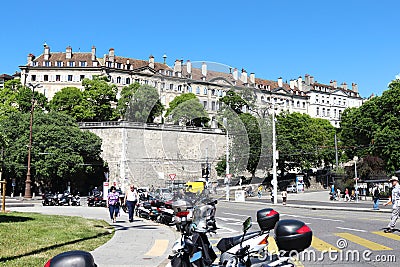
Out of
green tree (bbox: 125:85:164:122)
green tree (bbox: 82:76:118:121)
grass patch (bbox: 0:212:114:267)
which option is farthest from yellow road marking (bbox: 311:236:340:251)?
green tree (bbox: 82:76:118:121)

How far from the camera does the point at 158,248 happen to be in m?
12.1

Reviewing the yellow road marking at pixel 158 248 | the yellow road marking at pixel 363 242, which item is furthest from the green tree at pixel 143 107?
the yellow road marking at pixel 363 242

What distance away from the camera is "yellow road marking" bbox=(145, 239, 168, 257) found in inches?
437

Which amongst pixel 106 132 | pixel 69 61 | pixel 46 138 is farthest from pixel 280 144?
pixel 69 61

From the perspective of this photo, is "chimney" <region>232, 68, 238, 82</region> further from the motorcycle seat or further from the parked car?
the parked car

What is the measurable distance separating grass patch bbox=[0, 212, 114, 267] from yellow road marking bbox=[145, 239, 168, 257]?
161cm

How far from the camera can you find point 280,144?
241ft

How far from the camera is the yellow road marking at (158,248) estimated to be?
11.1 m

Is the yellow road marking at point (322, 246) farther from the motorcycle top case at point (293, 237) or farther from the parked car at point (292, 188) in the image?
the parked car at point (292, 188)

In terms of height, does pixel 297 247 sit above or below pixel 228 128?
below

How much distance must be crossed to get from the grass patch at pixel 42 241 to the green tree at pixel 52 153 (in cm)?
4781

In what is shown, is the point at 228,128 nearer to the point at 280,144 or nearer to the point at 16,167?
the point at 16,167

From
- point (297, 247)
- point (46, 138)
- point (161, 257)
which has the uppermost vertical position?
point (46, 138)

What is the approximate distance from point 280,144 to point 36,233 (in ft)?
206
